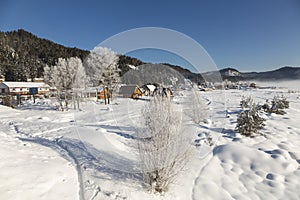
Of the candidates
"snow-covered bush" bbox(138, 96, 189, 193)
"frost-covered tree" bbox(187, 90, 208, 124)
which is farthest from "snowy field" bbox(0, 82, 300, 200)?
"frost-covered tree" bbox(187, 90, 208, 124)

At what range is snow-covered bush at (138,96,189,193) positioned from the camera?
15.0 feet

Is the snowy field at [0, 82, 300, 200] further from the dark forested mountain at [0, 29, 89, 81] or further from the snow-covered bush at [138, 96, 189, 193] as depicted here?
the dark forested mountain at [0, 29, 89, 81]

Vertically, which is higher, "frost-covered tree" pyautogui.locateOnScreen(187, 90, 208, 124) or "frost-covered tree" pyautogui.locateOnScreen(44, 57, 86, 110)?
"frost-covered tree" pyautogui.locateOnScreen(44, 57, 86, 110)

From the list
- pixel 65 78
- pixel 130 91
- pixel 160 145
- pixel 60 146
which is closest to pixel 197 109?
pixel 160 145

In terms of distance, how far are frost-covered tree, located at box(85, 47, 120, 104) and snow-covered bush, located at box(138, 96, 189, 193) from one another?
1985cm

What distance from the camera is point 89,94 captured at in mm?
A: 31172

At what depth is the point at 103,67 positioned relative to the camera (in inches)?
910

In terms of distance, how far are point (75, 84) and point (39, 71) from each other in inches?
2301

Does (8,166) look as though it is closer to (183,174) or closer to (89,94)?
(183,174)

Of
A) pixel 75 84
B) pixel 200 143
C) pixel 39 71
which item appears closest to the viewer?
pixel 200 143

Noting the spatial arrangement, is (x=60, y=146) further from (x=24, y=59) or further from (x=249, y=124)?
(x=24, y=59)

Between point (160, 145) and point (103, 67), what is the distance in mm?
20423

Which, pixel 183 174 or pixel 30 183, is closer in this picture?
pixel 30 183

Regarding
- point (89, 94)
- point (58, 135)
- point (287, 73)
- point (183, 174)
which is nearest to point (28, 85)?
point (89, 94)
